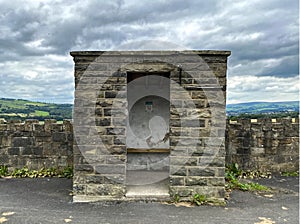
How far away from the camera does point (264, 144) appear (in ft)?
23.9

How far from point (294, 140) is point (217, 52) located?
12.5ft

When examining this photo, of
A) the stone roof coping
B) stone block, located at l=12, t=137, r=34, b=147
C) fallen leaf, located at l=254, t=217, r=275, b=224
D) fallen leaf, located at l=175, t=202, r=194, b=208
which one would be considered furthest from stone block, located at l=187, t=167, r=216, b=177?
stone block, located at l=12, t=137, r=34, b=147

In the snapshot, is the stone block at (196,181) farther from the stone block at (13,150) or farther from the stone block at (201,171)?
the stone block at (13,150)

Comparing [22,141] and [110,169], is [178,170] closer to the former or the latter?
[110,169]

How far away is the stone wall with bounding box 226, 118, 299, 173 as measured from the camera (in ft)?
23.8

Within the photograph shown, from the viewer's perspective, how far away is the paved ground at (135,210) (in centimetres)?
430

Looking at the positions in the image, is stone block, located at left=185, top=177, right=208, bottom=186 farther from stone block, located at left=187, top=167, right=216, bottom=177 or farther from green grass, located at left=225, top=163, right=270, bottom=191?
green grass, located at left=225, top=163, right=270, bottom=191

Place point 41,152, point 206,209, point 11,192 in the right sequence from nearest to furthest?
1. point 206,209
2. point 11,192
3. point 41,152

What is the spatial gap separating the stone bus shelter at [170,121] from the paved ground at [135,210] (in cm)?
32

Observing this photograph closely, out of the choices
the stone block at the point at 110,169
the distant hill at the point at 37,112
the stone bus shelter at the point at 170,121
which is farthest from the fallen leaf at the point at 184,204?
the distant hill at the point at 37,112

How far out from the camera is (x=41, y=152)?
7.18 metres

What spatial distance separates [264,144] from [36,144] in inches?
218

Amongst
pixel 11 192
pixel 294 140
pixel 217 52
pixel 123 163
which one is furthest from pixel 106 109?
pixel 294 140

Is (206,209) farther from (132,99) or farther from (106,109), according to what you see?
(132,99)
